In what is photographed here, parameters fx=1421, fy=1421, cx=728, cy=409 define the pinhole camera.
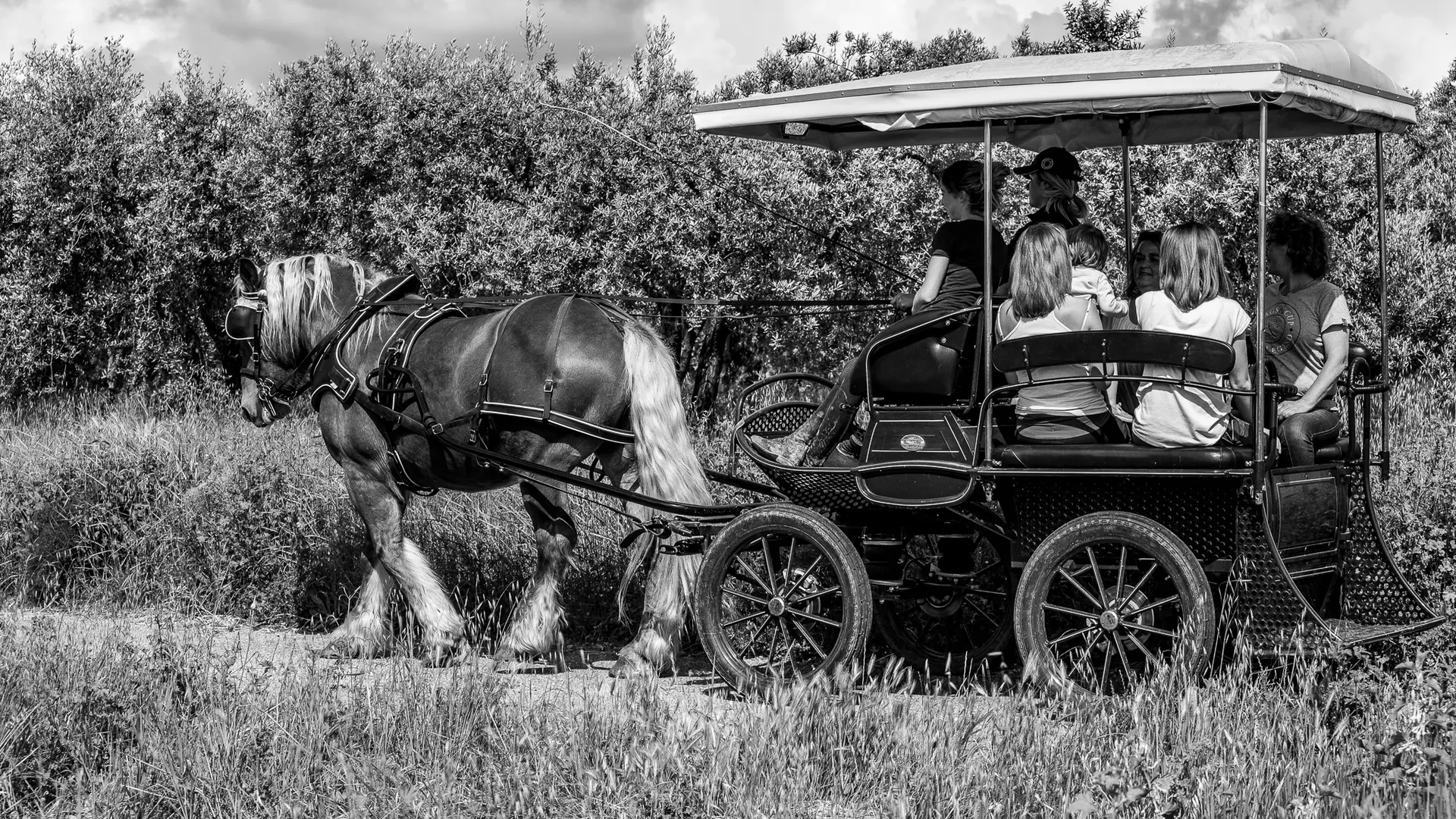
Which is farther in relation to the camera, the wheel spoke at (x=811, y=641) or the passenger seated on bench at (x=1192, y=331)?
the wheel spoke at (x=811, y=641)

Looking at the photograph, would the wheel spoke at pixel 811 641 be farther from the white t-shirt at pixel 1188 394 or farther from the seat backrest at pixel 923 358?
the white t-shirt at pixel 1188 394

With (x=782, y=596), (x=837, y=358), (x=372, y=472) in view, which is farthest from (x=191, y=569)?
(x=837, y=358)

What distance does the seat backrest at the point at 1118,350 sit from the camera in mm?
4824

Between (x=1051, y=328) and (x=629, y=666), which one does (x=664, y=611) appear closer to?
(x=629, y=666)

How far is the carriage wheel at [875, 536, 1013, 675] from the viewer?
5883mm

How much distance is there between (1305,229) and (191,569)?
5.95 meters

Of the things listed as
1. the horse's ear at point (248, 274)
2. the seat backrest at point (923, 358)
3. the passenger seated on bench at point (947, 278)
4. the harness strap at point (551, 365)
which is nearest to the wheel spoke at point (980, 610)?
the passenger seated on bench at point (947, 278)

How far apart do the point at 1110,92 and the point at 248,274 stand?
4370 mm

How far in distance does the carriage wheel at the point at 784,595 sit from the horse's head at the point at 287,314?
244 cm

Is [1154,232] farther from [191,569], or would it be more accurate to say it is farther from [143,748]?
[191,569]

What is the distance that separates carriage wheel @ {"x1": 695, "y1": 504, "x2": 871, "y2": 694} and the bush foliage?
3.81m

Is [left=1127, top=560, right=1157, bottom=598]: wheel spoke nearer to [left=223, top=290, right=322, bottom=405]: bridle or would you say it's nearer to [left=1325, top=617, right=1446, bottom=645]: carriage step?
[left=1325, top=617, right=1446, bottom=645]: carriage step

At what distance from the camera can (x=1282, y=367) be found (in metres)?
5.80

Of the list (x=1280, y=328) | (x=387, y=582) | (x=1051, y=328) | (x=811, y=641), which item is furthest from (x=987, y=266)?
(x=387, y=582)
